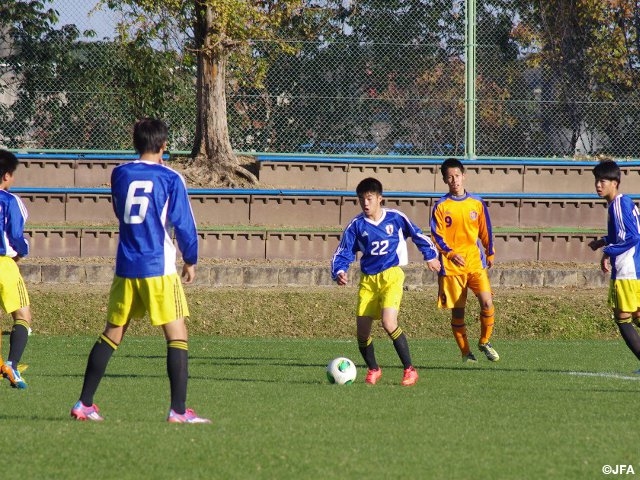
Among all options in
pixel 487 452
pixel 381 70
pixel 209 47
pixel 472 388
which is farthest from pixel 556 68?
pixel 487 452

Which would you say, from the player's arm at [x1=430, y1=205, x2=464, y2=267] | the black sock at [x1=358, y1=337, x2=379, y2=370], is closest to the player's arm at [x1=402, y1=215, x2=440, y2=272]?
the black sock at [x1=358, y1=337, x2=379, y2=370]

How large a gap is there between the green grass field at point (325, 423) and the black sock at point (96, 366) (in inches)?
9.0

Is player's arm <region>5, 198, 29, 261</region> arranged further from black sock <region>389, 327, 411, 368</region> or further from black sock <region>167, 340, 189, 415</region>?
black sock <region>389, 327, 411, 368</region>

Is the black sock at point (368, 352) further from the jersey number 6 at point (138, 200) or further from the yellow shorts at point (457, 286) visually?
the jersey number 6 at point (138, 200)

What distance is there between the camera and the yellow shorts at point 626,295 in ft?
34.7

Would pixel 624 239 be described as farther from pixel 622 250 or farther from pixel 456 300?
pixel 456 300

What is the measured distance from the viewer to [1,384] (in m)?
10.5

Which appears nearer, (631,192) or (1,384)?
(1,384)

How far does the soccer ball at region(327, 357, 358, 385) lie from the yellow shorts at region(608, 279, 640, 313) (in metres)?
2.45

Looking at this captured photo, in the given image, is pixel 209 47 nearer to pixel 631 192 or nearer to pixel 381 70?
pixel 381 70

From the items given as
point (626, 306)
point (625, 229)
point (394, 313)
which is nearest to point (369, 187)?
point (394, 313)

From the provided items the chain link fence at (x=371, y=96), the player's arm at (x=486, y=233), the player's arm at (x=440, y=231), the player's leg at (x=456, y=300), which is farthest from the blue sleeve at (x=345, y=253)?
the chain link fence at (x=371, y=96)

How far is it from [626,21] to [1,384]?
15.8 meters

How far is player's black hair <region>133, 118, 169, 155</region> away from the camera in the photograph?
7719mm
